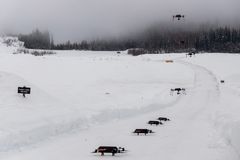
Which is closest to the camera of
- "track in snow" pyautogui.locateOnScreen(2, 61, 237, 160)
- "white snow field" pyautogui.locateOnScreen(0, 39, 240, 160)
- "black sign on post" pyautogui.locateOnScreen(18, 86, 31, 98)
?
"track in snow" pyautogui.locateOnScreen(2, 61, 237, 160)

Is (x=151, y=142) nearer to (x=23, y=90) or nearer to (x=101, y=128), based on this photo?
(x=101, y=128)

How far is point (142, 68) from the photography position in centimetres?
11125

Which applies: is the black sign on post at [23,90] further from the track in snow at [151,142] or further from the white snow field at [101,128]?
the track in snow at [151,142]

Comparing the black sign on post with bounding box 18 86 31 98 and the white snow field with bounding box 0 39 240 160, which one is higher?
the black sign on post with bounding box 18 86 31 98

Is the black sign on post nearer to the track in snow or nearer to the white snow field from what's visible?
the white snow field

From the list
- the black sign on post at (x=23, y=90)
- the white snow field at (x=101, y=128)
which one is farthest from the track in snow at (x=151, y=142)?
the black sign on post at (x=23, y=90)

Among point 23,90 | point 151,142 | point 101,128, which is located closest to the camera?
point 151,142

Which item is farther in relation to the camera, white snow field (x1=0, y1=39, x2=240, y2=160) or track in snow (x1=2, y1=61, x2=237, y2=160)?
white snow field (x1=0, y1=39, x2=240, y2=160)

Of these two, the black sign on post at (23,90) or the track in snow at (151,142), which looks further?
the black sign on post at (23,90)

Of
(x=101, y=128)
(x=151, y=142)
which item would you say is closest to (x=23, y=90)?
(x=101, y=128)

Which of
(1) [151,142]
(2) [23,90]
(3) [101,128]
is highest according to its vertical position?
(2) [23,90]

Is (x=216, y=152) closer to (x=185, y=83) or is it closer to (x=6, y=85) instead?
(x=6, y=85)

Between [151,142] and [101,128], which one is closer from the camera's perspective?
[151,142]

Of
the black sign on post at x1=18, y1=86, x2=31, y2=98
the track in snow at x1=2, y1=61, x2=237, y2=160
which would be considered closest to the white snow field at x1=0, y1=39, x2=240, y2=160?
the track in snow at x1=2, y1=61, x2=237, y2=160
